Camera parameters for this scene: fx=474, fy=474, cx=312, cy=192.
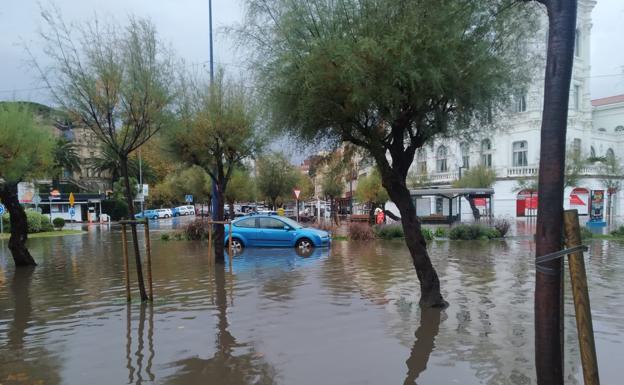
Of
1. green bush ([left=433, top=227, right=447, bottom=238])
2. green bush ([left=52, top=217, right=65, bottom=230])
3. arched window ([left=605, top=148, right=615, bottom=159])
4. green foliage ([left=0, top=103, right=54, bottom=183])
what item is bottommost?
green bush ([left=433, top=227, right=447, bottom=238])

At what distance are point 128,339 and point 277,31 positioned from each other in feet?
15.8

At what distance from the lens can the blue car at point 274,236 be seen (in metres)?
17.4

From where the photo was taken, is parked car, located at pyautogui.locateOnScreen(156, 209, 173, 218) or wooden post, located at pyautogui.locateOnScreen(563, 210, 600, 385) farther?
parked car, located at pyautogui.locateOnScreen(156, 209, 173, 218)

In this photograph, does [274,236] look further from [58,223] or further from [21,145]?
[58,223]

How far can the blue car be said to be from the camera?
17.4m

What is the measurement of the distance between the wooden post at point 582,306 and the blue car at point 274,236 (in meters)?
14.4

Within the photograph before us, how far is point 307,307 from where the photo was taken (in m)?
7.88

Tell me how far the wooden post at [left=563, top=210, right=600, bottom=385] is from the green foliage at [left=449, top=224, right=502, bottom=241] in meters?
17.8

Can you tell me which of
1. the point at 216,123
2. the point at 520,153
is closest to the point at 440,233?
the point at 216,123

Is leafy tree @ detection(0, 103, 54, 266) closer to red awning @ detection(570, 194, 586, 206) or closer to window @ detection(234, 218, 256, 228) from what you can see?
window @ detection(234, 218, 256, 228)

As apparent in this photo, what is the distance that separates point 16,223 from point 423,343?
12196mm

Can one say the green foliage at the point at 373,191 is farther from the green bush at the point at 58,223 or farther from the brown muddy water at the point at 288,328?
the green bush at the point at 58,223

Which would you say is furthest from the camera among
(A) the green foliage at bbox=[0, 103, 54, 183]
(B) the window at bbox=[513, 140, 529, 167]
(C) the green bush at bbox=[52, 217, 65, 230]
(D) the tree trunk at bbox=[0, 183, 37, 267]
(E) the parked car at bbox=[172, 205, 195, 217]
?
(E) the parked car at bbox=[172, 205, 195, 217]

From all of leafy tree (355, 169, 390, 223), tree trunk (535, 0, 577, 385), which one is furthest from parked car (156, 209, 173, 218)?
tree trunk (535, 0, 577, 385)
